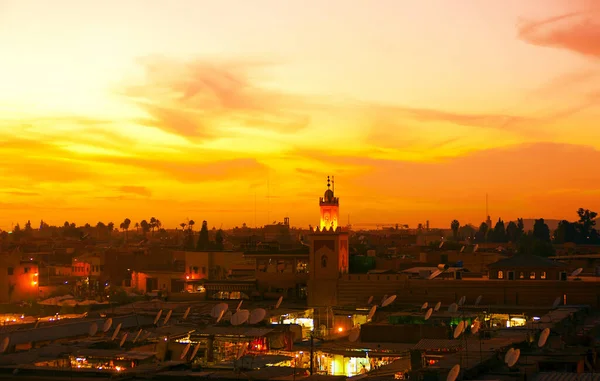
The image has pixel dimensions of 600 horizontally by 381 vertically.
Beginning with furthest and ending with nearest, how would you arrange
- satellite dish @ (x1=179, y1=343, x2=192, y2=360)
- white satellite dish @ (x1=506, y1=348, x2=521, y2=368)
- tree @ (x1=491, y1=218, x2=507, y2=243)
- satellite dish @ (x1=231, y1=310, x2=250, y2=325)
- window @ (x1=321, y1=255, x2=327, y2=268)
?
tree @ (x1=491, y1=218, x2=507, y2=243) → window @ (x1=321, y1=255, x2=327, y2=268) → satellite dish @ (x1=231, y1=310, x2=250, y2=325) → satellite dish @ (x1=179, y1=343, x2=192, y2=360) → white satellite dish @ (x1=506, y1=348, x2=521, y2=368)

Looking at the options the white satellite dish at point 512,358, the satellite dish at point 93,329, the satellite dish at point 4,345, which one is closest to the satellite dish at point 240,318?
the satellite dish at point 93,329

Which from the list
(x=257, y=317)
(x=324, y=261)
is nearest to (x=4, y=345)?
(x=257, y=317)

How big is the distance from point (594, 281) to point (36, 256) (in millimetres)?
51494

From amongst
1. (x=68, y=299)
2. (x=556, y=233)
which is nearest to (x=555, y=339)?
(x=68, y=299)

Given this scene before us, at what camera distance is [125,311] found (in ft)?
114

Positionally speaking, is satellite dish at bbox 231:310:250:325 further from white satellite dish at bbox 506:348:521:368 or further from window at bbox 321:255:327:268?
window at bbox 321:255:327:268

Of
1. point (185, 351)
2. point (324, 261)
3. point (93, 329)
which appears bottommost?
point (185, 351)

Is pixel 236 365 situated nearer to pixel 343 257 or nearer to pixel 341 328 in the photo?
pixel 341 328

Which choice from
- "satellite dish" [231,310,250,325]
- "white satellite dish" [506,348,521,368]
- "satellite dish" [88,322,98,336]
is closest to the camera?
"white satellite dish" [506,348,521,368]

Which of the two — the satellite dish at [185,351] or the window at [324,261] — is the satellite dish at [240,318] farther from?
the window at [324,261]

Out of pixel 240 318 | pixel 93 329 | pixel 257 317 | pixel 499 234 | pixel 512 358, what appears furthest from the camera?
pixel 499 234

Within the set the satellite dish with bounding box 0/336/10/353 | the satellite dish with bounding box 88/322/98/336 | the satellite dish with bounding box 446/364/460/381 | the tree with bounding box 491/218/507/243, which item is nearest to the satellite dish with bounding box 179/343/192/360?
the satellite dish with bounding box 88/322/98/336

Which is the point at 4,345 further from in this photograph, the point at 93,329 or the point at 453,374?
the point at 453,374

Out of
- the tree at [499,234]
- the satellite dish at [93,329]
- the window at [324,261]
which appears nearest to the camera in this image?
the satellite dish at [93,329]
